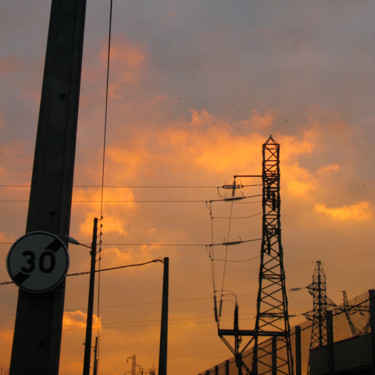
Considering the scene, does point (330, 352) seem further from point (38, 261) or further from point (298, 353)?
point (38, 261)

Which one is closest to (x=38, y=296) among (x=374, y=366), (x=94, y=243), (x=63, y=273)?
(x=63, y=273)

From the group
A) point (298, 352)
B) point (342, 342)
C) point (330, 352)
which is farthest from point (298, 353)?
point (342, 342)

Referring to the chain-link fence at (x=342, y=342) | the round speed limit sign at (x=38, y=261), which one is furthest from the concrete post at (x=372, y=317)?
the round speed limit sign at (x=38, y=261)

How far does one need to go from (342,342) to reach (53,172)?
13.7 metres

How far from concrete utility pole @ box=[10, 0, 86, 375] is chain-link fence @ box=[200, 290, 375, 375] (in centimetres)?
977

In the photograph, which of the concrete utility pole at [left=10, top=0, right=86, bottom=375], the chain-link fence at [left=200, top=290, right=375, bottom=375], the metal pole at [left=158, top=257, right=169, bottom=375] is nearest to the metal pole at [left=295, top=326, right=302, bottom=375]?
the chain-link fence at [left=200, top=290, right=375, bottom=375]

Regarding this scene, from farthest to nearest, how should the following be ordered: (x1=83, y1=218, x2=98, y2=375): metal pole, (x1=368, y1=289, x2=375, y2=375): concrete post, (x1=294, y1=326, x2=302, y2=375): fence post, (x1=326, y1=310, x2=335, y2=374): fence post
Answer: (x1=83, y1=218, x2=98, y2=375): metal pole, (x1=294, y1=326, x2=302, y2=375): fence post, (x1=326, y1=310, x2=335, y2=374): fence post, (x1=368, y1=289, x2=375, y2=375): concrete post

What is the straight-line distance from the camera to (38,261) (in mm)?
6988

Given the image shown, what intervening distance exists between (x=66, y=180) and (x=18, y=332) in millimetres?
1888

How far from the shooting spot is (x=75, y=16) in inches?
325

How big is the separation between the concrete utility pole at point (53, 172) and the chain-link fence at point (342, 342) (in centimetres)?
977

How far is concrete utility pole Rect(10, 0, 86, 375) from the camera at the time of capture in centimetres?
685

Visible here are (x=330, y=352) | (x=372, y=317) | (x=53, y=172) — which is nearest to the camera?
(x=53, y=172)

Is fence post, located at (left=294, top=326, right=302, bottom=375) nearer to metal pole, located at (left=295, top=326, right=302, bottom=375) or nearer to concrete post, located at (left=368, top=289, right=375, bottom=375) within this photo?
metal pole, located at (left=295, top=326, right=302, bottom=375)
